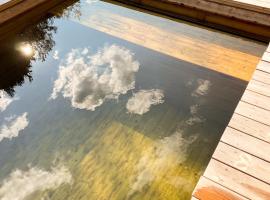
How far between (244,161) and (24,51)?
13.2 ft

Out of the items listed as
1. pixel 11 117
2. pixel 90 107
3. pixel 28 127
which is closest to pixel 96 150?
pixel 90 107

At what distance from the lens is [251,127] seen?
2.76 meters

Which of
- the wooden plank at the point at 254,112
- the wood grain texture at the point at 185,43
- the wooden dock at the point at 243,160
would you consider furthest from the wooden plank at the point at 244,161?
the wood grain texture at the point at 185,43

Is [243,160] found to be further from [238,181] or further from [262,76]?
[262,76]

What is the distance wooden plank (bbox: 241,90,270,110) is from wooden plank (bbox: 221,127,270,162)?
0.50 metres

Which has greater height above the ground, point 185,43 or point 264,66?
point 185,43

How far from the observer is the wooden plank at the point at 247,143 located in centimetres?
254

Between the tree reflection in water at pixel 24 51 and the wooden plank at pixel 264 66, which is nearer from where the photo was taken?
the wooden plank at pixel 264 66

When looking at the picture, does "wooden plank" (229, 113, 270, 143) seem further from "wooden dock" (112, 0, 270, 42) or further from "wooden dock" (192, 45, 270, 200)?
"wooden dock" (112, 0, 270, 42)

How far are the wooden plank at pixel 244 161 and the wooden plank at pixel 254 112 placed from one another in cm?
48

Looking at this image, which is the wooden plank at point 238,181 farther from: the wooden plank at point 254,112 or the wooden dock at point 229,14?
the wooden dock at point 229,14

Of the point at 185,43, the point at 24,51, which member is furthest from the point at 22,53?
the point at 185,43

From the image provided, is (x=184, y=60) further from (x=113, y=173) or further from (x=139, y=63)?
(x=113, y=173)

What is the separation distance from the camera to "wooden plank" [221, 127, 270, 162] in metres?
2.54
